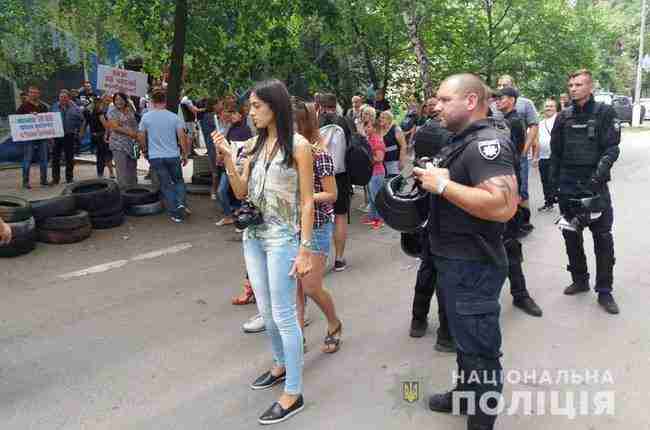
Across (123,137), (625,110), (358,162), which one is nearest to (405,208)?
(358,162)

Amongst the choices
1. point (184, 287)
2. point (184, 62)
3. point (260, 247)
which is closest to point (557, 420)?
point (260, 247)

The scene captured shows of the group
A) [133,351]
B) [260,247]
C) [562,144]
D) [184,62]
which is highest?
[184,62]

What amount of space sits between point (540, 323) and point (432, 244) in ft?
7.38

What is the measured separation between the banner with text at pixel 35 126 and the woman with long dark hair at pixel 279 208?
27.8 ft

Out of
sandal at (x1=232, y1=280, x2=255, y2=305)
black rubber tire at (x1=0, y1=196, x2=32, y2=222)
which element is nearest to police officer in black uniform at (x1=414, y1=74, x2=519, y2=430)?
sandal at (x1=232, y1=280, x2=255, y2=305)

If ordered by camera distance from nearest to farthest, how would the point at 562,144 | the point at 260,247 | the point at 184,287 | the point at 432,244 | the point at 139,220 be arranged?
the point at 432,244
the point at 260,247
the point at 562,144
the point at 184,287
the point at 139,220

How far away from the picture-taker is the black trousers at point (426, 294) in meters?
4.43

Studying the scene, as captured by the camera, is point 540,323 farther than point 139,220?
No

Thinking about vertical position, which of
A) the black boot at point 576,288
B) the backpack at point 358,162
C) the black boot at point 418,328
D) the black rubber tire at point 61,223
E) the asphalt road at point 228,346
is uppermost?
the backpack at point 358,162

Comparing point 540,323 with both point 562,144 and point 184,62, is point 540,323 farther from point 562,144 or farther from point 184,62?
point 184,62

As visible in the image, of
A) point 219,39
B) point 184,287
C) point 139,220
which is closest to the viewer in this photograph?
point 184,287

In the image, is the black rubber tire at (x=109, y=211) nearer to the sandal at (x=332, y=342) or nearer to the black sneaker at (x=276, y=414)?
the sandal at (x=332, y=342)

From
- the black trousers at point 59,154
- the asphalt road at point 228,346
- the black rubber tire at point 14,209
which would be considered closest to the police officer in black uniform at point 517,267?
the asphalt road at point 228,346

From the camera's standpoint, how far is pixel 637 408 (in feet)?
11.8
